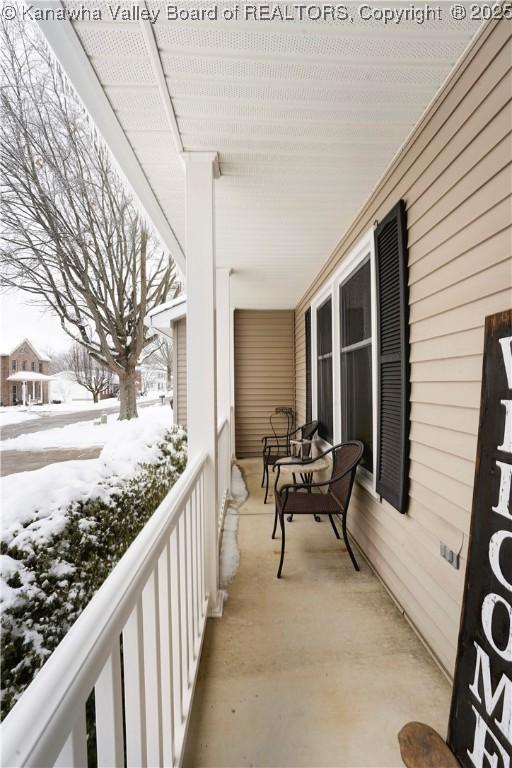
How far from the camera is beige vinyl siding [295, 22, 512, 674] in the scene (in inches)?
52.8

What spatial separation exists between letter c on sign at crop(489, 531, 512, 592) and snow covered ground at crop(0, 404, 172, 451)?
126cm

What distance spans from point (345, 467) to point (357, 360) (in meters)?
0.91

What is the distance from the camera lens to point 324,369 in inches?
173

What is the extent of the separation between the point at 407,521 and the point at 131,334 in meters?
1.78

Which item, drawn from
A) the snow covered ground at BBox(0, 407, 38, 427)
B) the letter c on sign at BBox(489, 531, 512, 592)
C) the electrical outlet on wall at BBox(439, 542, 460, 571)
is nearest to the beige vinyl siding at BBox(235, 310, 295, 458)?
the electrical outlet on wall at BBox(439, 542, 460, 571)

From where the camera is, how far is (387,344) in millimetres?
2279

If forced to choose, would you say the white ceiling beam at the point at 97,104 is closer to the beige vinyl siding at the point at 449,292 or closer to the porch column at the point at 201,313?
the porch column at the point at 201,313

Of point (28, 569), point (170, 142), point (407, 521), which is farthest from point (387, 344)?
point (28, 569)

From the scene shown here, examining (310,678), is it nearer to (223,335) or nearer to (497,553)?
(497,553)

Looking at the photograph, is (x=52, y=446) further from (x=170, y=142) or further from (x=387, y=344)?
(x=387, y=344)

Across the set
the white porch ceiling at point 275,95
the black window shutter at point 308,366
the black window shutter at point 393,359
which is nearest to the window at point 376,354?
the black window shutter at point 393,359

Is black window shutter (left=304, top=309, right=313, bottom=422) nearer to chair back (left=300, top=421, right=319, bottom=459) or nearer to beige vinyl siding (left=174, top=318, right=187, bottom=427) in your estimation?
chair back (left=300, top=421, right=319, bottom=459)

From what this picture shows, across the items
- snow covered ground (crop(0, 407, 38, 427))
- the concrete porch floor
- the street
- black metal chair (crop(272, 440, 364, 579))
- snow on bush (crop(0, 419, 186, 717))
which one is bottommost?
the concrete porch floor

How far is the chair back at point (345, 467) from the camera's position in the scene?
8.63 ft
